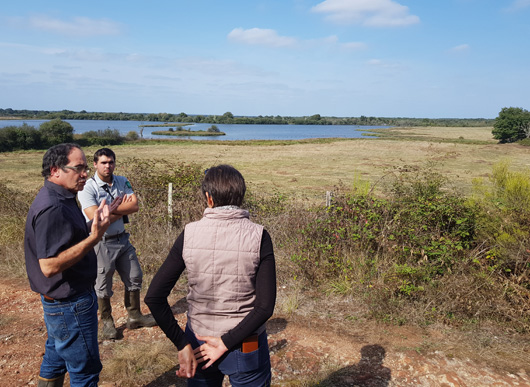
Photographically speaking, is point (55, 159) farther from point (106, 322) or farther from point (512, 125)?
point (512, 125)

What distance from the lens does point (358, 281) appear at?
16.8ft

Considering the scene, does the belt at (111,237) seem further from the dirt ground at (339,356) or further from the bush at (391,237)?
the bush at (391,237)

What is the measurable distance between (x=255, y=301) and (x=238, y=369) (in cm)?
32

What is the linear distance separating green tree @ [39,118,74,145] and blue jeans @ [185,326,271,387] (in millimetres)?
49751

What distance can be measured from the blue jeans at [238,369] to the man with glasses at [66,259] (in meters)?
0.92

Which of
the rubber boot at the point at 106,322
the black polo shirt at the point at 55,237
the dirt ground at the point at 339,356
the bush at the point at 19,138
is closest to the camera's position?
the black polo shirt at the point at 55,237

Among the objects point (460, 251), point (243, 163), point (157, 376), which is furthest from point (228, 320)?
point (243, 163)

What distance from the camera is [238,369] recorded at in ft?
5.61

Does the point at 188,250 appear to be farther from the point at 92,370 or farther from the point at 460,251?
the point at 460,251

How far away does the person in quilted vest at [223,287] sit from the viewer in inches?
64.9

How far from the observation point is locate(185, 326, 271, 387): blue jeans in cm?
171

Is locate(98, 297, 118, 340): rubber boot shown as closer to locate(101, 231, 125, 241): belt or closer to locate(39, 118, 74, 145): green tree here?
locate(101, 231, 125, 241): belt

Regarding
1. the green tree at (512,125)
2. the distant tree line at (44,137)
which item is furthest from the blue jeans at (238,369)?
the green tree at (512,125)

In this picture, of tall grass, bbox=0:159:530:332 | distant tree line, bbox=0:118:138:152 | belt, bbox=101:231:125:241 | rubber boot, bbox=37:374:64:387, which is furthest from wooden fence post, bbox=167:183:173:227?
distant tree line, bbox=0:118:138:152
